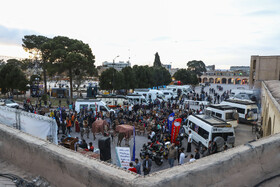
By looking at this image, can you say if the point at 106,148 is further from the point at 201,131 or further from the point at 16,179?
the point at 201,131

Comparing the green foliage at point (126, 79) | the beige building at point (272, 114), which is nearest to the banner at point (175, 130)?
the beige building at point (272, 114)

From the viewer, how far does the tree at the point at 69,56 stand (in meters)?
31.6

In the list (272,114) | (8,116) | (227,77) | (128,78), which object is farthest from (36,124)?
(227,77)

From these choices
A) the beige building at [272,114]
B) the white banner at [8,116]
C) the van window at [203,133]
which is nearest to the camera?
the beige building at [272,114]

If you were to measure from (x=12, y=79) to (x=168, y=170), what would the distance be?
35127mm

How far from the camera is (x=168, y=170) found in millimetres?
2529

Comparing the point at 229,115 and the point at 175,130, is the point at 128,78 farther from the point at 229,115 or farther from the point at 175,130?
the point at 175,130

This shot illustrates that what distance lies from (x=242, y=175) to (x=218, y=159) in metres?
0.53

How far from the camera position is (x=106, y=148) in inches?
316

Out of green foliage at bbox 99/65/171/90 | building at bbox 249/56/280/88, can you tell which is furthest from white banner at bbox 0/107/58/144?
building at bbox 249/56/280/88

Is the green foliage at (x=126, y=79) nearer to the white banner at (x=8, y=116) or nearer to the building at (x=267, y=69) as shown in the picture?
the building at (x=267, y=69)

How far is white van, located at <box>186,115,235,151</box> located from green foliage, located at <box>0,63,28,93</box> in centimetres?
2862

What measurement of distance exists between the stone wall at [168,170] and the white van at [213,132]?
26.9ft

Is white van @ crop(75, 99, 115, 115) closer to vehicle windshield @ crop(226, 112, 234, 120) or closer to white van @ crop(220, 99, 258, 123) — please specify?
vehicle windshield @ crop(226, 112, 234, 120)
